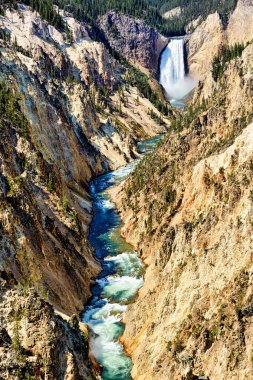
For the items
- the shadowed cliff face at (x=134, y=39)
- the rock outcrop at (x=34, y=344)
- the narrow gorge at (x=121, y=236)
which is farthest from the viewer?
the shadowed cliff face at (x=134, y=39)

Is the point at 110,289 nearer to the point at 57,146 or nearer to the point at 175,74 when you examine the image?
the point at 57,146

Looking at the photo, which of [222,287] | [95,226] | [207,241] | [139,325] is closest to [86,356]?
[139,325]

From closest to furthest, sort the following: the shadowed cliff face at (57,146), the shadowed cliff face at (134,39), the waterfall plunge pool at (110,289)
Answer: the waterfall plunge pool at (110,289) → the shadowed cliff face at (57,146) → the shadowed cliff face at (134,39)

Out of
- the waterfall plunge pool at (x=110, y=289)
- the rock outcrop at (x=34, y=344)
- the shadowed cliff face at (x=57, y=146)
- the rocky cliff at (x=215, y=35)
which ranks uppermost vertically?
the rocky cliff at (x=215, y=35)

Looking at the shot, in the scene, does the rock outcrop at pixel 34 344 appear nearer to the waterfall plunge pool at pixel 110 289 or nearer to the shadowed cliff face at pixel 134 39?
the waterfall plunge pool at pixel 110 289

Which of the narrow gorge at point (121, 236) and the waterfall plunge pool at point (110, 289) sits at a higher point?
the narrow gorge at point (121, 236)

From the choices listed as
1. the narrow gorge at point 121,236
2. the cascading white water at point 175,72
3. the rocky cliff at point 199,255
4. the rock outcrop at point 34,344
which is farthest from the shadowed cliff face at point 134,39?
the rock outcrop at point 34,344

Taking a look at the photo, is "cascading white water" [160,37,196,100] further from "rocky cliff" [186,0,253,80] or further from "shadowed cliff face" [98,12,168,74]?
"rocky cliff" [186,0,253,80]
